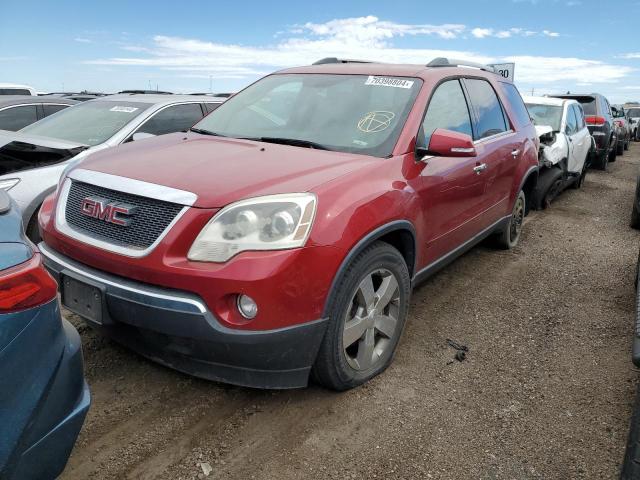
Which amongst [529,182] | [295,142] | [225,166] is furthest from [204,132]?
[529,182]

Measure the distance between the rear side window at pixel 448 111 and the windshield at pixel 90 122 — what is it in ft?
11.1

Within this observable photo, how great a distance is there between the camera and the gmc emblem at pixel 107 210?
245cm

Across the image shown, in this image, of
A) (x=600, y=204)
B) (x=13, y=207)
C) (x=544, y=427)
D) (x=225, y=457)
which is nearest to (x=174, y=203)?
(x=13, y=207)

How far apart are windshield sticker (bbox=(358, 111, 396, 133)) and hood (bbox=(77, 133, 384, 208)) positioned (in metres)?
0.33

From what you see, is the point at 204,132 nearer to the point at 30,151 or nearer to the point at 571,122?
the point at 30,151

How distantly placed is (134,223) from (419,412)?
1.72m

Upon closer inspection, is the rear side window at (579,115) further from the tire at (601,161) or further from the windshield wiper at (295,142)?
the windshield wiper at (295,142)

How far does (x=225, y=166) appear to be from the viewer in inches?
106

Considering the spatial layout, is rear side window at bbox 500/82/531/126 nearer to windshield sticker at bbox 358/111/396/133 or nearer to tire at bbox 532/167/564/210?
windshield sticker at bbox 358/111/396/133

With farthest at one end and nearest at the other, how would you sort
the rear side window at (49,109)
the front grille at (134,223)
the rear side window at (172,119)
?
the rear side window at (49,109) < the rear side window at (172,119) < the front grille at (134,223)

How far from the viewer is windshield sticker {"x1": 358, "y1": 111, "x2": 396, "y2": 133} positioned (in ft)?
10.4

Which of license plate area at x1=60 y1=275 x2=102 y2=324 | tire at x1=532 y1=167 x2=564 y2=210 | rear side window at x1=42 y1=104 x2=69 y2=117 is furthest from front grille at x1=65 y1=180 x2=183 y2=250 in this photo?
tire at x1=532 y1=167 x2=564 y2=210

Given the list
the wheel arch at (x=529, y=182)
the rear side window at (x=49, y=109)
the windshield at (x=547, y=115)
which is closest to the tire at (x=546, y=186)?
the windshield at (x=547, y=115)

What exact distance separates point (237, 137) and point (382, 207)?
1.24 meters
